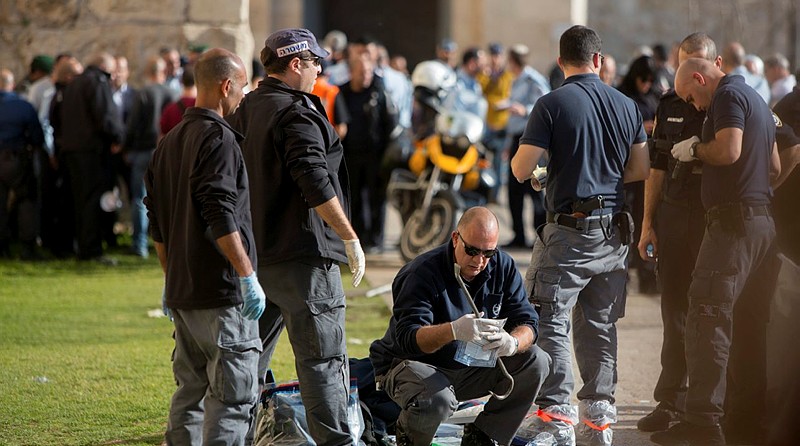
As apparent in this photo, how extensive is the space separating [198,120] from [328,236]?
2.71 ft

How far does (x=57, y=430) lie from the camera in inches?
246

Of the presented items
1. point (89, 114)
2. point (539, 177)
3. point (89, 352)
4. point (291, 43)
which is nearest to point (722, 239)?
point (539, 177)

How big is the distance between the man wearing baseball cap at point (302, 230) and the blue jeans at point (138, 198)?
23.1ft

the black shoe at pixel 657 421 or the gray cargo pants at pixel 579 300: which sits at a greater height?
the gray cargo pants at pixel 579 300

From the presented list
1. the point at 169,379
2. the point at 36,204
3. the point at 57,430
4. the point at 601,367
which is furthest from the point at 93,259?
the point at 601,367

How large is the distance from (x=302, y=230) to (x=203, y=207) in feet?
2.04

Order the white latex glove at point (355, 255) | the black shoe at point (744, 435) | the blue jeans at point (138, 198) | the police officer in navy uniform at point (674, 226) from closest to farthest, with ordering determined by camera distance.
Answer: the white latex glove at point (355, 255) → the black shoe at point (744, 435) → the police officer in navy uniform at point (674, 226) → the blue jeans at point (138, 198)

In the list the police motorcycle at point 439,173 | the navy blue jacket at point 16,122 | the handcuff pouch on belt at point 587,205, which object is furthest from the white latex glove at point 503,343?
the navy blue jacket at point 16,122

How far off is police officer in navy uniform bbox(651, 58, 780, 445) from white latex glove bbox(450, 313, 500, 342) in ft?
4.21

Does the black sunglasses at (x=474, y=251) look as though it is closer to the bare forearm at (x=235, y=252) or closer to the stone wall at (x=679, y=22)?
the bare forearm at (x=235, y=252)

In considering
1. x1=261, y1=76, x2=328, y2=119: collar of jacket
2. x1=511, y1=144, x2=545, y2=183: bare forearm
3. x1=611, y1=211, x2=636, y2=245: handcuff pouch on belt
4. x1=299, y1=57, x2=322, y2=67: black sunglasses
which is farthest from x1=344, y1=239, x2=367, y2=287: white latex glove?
x1=611, y1=211, x2=636, y2=245: handcuff pouch on belt

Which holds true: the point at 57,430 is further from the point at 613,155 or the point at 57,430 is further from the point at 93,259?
the point at 93,259

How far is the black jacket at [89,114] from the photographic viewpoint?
38.6 feet

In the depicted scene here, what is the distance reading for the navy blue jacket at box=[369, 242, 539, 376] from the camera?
216 inches
